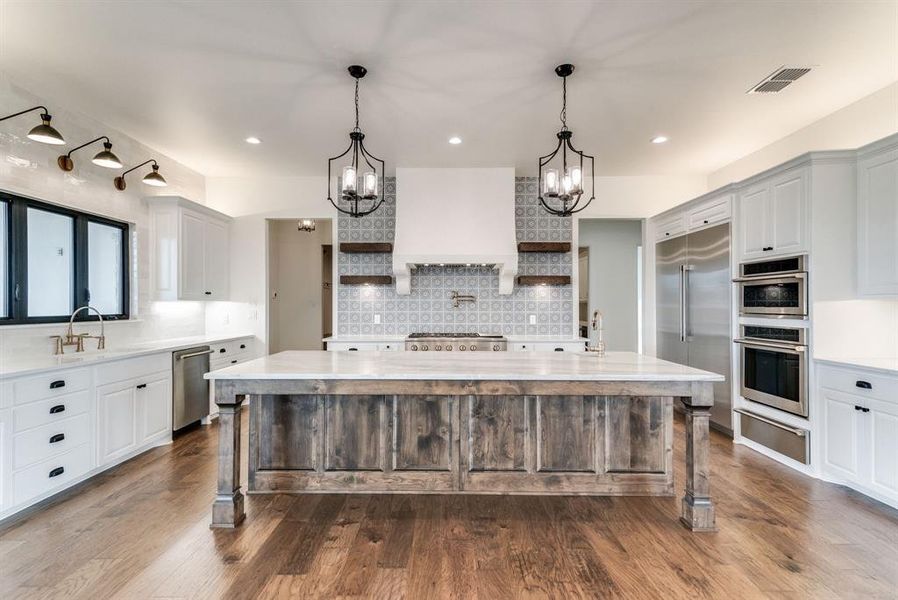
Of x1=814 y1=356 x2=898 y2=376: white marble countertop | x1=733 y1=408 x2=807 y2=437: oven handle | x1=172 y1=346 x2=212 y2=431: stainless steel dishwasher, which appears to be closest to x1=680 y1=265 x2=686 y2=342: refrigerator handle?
x1=733 y1=408 x2=807 y2=437: oven handle

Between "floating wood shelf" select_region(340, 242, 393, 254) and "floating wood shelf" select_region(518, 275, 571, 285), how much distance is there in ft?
5.51

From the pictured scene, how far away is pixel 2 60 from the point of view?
9.30 ft

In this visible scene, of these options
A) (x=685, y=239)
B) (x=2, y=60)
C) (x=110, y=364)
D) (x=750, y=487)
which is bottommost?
(x=750, y=487)

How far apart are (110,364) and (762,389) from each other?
5219 mm

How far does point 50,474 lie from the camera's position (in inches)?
106

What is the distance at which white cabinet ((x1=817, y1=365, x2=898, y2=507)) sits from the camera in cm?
260

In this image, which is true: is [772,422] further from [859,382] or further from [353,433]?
[353,433]

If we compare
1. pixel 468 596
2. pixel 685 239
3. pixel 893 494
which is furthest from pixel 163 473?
pixel 685 239

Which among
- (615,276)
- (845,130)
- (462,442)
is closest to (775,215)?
(845,130)

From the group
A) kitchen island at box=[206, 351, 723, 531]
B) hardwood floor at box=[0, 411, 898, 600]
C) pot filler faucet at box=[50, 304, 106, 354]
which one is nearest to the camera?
hardwood floor at box=[0, 411, 898, 600]

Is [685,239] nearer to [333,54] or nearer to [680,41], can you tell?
[680,41]

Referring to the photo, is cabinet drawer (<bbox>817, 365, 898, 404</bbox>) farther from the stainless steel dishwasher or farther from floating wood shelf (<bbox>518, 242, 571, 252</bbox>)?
the stainless steel dishwasher

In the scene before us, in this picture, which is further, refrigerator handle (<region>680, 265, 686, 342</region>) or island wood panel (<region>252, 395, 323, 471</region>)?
refrigerator handle (<region>680, 265, 686, 342</region>)

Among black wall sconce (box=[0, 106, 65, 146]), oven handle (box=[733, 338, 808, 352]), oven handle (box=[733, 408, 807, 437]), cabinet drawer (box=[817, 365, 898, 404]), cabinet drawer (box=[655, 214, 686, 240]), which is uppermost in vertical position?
black wall sconce (box=[0, 106, 65, 146])
